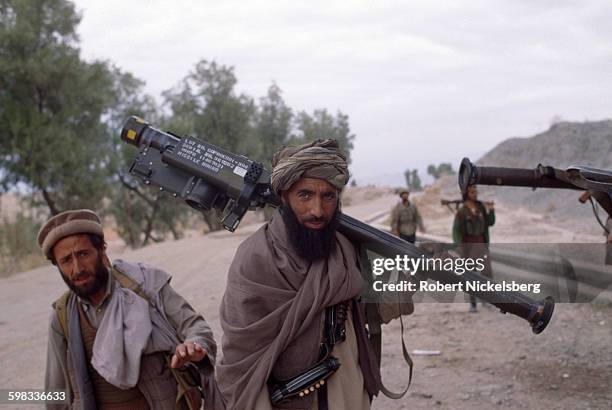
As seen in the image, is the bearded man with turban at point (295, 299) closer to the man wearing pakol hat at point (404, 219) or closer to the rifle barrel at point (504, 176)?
the rifle barrel at point (504, 176)

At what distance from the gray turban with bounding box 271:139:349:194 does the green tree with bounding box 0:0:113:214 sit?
1709 cm

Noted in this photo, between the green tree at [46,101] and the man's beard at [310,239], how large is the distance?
675 inches

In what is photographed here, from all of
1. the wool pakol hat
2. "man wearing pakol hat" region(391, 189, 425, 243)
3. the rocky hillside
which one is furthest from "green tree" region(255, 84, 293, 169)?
the wool pakol hat

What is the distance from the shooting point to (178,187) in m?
2.89

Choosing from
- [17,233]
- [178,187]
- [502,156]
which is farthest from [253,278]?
[502,156]

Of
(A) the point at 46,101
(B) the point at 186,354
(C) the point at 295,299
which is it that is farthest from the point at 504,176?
(A) the point at 46,101

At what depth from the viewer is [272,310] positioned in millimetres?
2207

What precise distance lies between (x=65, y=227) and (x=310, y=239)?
1.14 metres

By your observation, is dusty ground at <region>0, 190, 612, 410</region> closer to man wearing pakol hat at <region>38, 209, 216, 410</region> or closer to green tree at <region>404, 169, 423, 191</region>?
man wearing pakol hat at <region>38, 209, 216, 410</region>

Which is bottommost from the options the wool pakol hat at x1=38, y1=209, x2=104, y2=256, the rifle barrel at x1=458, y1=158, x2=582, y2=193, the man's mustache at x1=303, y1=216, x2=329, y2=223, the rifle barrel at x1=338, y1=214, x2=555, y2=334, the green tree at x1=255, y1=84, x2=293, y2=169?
the rifle barrel at x1=338, y1=214, x2=555, y2=334

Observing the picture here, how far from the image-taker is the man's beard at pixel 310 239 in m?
2.21

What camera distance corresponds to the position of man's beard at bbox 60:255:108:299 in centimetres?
254

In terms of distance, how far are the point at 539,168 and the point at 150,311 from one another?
75.8 inches

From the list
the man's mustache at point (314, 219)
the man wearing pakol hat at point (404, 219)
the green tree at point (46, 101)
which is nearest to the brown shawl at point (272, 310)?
the man's mustache at point (314, 219)
